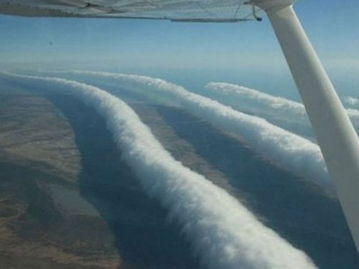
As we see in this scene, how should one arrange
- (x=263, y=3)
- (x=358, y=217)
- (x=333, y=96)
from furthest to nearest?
1. (x=263, y=3)
2. (x=333, y=96)
3. (x=358, y=217)

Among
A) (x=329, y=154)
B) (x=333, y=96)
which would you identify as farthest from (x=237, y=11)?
(x=329, y=154)

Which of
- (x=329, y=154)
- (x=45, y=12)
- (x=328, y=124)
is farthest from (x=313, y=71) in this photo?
(x=45, y=12)

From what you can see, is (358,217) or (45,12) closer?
(358,217)

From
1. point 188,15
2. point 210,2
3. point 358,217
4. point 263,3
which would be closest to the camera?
point 358,217

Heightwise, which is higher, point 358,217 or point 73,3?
point 73,3

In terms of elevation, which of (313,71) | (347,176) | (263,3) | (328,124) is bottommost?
(347,176)

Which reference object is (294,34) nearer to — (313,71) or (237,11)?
(313,71)
